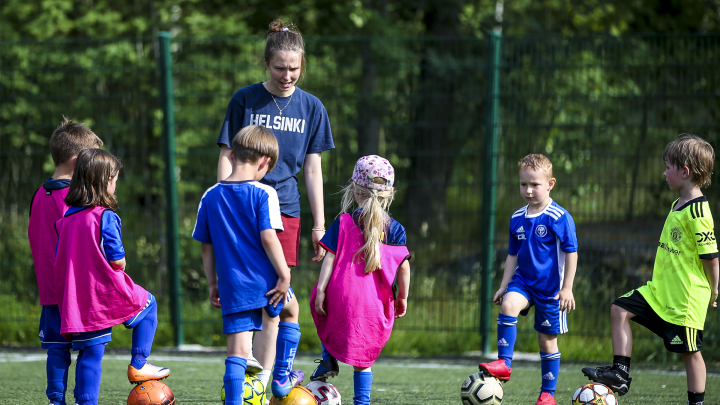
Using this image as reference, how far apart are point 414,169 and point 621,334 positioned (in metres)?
2.87

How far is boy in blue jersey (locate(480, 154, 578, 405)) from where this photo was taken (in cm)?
417

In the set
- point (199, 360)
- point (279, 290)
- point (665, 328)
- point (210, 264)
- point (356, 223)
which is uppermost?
point (356, 223)

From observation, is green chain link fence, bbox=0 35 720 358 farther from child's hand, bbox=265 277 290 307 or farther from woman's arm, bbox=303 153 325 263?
child's hand, bbox=265 277 290 307

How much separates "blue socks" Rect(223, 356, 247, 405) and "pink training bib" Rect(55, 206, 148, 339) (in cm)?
73

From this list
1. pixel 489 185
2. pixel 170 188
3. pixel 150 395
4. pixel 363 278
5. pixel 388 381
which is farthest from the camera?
pixel 170 188

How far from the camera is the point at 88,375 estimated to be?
358 cm

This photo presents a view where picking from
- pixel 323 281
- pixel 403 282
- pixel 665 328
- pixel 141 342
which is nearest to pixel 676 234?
pixel 665 328

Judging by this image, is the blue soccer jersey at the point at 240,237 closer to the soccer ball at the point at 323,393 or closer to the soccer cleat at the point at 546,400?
the soccer ball at the point at 323,393

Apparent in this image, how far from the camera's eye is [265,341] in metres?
3.65

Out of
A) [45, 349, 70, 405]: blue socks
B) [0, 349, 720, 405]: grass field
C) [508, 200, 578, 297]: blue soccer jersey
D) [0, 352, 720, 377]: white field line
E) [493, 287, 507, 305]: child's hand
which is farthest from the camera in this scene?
[0, 352, 720, 377]: white field line

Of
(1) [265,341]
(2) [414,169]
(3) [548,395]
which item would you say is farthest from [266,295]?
(2) [414,169]

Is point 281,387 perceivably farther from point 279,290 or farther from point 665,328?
point 665,328

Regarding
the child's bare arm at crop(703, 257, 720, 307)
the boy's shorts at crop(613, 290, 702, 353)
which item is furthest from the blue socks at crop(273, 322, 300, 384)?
the child's bare arm at crop(703, 257, 720, 307)

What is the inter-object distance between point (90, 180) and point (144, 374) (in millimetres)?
1082
